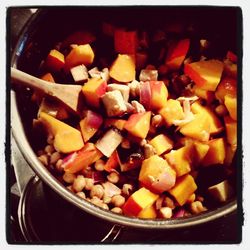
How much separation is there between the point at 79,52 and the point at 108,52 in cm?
9

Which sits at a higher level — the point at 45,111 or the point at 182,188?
the point at 45,111

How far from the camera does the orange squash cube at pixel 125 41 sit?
3.92 ft

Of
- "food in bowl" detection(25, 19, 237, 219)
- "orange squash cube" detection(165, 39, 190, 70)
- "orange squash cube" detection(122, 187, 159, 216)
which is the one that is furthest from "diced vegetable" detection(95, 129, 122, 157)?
"orange squash cube" detection(165, 39, 190, 70)

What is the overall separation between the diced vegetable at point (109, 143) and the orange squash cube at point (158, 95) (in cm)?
11

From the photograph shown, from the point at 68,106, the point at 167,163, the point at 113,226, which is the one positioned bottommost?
the point at 113,226

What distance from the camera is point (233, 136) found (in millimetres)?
1137

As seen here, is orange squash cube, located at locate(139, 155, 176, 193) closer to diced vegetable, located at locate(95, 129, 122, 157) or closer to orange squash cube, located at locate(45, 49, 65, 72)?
diced vegetable, located at locate(95, 129, 122, 157)

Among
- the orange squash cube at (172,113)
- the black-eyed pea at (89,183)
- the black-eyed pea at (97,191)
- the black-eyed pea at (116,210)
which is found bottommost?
the black-eyed pea at (116,210)

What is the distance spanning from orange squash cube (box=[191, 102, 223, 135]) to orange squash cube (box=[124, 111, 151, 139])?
0.10 m

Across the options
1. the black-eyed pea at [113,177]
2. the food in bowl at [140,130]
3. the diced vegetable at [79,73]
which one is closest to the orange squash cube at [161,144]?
the food in bowl at [140,130]

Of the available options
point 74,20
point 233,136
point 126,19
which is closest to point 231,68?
point 233,136

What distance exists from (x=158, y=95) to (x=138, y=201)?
234mm

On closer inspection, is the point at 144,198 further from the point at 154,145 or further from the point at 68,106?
the point at 68,106

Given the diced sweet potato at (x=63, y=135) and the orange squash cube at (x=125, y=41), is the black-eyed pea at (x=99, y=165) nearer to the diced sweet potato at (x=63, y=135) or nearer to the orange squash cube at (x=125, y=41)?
the diced sweet potato at (x=63, y=135)
